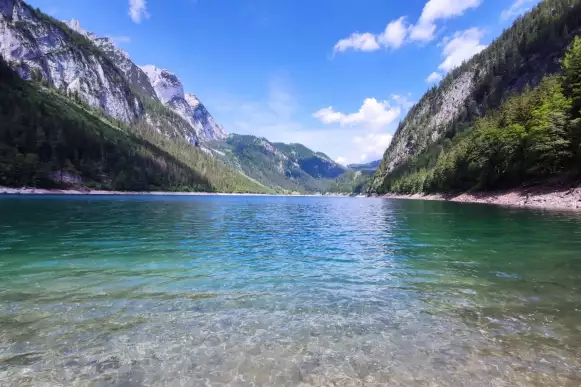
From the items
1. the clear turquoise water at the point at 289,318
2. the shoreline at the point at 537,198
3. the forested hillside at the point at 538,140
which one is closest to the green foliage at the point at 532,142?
the forested hillside at the point at 538,140

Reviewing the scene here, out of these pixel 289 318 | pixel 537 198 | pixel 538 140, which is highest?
pixel 538 140

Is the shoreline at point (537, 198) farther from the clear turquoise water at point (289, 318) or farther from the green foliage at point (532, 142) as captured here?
the clear turquoise water at point (289, 318)

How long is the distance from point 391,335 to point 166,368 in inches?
253

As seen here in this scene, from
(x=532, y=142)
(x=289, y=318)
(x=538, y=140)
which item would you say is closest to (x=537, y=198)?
(x=538, y=140)

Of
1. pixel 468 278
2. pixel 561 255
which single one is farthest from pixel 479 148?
pixel 468 278

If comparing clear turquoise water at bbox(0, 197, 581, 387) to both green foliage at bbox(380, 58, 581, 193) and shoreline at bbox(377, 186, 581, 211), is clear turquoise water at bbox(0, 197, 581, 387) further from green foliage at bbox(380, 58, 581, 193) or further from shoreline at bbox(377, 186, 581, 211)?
green foliage at bbox(380, 58, 581, 193)

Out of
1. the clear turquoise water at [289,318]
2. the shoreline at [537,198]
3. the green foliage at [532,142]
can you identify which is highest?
the green foliage at [532,142]

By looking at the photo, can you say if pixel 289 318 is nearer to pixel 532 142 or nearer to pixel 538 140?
pixel 538 140

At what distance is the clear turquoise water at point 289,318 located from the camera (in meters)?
7.88

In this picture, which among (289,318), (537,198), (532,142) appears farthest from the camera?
(532,142)

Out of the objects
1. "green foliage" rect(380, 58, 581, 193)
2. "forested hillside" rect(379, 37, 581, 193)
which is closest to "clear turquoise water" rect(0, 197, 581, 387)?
"forested hillside" rect(379, 37, 581, 193)

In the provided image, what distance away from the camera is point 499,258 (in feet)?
70.8

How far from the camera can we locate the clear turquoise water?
7.88 m

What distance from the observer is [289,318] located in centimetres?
1138
